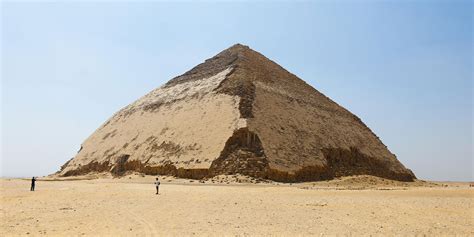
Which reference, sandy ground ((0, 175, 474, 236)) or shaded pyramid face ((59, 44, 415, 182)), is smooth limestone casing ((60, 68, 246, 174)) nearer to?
shaded pyramid face ((59, 44, 415, 182))

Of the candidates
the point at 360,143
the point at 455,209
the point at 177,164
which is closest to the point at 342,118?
the point at 360,143

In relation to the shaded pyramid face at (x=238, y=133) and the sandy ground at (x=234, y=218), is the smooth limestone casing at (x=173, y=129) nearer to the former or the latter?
the shaded pyramid face at (x=238, y=133)

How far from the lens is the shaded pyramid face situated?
2617 centimetres

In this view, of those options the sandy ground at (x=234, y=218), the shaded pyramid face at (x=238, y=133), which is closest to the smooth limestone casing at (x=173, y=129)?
the shaded pyramid face at (x=238, y=133)

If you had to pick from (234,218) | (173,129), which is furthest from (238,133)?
(234,218)

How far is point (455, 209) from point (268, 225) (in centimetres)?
663

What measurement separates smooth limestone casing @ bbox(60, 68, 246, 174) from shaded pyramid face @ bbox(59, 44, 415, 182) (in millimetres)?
100

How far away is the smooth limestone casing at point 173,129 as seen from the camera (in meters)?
27.3

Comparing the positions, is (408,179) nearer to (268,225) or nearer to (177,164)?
(177,164)

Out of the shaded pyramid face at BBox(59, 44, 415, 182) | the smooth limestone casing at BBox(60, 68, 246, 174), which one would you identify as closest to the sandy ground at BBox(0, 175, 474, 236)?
the shaded pyramid face at BBox(59, 44, 415, 182)

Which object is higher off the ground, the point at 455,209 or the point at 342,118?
the point at 342,118

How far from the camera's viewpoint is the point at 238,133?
26.7m

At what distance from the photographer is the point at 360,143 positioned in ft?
122

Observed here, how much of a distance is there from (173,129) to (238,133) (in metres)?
6.74
